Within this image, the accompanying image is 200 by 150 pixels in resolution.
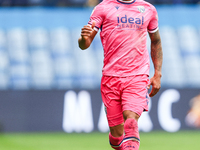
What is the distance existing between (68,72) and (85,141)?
7.34 ft

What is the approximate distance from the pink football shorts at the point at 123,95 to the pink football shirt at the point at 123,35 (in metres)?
0.08

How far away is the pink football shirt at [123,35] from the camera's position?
5367 millimetres

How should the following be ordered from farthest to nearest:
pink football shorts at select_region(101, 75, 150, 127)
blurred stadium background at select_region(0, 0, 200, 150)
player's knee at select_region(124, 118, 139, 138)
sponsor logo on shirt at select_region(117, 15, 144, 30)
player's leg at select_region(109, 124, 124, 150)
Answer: blurred stadium background at select_region(0, 0, 200, 150) → player's leg at select_region(109, 124, 124, 150) → sponsor logo on shirt at select_region(117, 15, 144, 30) → pink football shorts at select_region(101, 75, 150, 127) → player's knee at select_region(124, 118, 139, 138)

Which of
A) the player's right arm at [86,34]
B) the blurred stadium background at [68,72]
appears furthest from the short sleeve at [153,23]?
the blurred stadium background at [68,72]

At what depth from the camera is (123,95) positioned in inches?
210

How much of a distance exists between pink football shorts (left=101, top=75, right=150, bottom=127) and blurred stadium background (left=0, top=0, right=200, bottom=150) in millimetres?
4146

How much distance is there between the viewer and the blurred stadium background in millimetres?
10336

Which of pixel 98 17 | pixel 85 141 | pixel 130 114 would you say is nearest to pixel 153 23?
pixel 98 17

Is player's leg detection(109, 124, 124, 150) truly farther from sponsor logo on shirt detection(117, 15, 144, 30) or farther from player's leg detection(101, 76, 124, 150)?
sponsor logo on shirt detection(117, 15, 144, 30)

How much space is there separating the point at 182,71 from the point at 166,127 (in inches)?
60.8

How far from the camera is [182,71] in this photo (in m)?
11.2

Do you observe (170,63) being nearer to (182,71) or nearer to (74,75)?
(182,71)

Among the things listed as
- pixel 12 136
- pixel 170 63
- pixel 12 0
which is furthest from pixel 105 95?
pixel 12 0

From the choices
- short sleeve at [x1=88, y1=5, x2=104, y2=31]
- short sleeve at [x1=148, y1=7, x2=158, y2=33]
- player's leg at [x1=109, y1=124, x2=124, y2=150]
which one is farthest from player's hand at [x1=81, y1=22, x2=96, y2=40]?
player's leg at [x1=109, y1=124, x2=124, y2=150]
